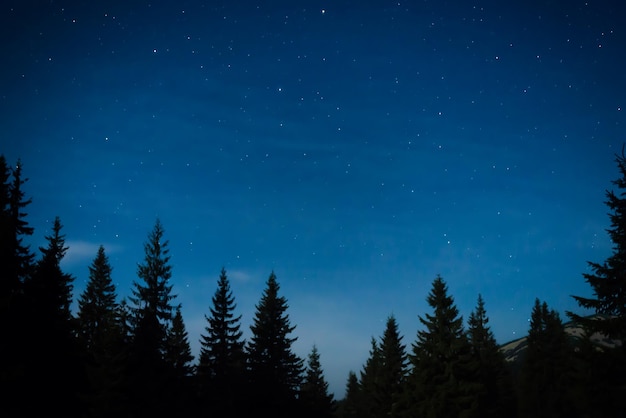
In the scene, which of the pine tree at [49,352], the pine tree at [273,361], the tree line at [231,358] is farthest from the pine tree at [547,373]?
the pine tree at [49,352]

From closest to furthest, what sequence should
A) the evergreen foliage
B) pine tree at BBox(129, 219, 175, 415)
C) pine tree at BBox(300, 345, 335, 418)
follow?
1. the evergreen foliage
2. pine tree at BBox(129, 219, 175, 415)
3. pine tree at BBox(300, 345, 335, 418)

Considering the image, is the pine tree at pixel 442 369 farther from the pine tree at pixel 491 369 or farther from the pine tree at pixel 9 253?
the pine tree at pixel 9 253

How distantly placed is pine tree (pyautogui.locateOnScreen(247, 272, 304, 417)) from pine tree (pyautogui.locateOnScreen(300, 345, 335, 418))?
2.36m

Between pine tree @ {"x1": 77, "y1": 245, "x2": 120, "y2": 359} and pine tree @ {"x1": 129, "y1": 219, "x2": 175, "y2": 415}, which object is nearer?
pine tree @ {"x1": 129, "y1": 219, "x2": 175, "y2": 415}

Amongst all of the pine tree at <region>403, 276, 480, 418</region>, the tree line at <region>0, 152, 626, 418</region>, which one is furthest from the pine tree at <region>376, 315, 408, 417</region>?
the pine tree at <region>403, 276, 480, 418</region>

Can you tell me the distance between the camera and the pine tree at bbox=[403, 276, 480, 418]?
36.1m

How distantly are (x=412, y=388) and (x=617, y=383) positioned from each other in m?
22.8

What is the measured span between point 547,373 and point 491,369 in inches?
291

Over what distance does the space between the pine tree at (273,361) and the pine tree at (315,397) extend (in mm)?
2355

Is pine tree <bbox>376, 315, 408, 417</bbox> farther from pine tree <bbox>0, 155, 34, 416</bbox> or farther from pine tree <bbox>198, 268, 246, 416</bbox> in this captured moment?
pine tree <bbox>0, 155, 34, 416</bbox>

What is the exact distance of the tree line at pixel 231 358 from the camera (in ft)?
70.3

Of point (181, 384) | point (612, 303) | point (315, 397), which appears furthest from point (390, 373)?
point (612, 303)

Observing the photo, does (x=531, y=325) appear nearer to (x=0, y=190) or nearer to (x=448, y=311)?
(x=448, y=311)

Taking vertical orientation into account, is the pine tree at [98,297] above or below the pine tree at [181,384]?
above
